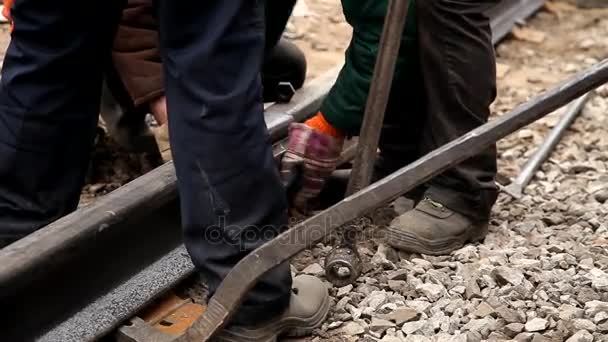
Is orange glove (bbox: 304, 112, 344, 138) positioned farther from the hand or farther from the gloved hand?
the hand

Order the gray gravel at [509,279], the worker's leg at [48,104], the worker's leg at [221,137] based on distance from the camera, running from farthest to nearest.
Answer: the gray gravel at [509,279]
the worker's leg at [48,104]
the worker's leg at [221,137]

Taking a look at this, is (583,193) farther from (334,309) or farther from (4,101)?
(4,101)

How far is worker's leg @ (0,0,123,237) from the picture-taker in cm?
249

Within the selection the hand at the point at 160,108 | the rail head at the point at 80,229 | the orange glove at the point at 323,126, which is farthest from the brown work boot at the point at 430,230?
the hand at the point at 160,108

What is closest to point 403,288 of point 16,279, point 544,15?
point 16,279

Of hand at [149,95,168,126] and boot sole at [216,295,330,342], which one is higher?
hand at [149,95,168,126]

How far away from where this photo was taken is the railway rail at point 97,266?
94.9 inches

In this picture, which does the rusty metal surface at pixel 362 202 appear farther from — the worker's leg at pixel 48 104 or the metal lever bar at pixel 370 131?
the worker's leg at pixel 48 104

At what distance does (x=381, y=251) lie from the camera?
10.1ft

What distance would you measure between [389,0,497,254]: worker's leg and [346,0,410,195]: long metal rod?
1.05ft

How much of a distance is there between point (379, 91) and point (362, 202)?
429mm

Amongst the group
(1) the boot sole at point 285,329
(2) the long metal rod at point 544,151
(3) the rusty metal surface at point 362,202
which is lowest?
(2) the long metal rod at point 544,151

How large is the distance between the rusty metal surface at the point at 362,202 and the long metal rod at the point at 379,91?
31 cm

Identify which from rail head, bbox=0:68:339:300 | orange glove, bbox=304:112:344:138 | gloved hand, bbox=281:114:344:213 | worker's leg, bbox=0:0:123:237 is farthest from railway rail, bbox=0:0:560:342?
orange glove, bbox=304:112:344:138
